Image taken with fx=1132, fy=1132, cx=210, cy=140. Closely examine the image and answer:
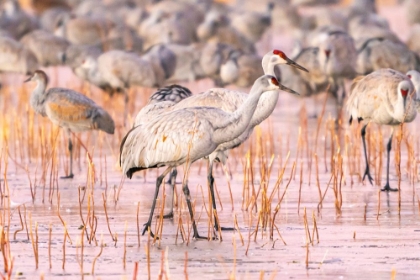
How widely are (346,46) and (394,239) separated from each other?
10424mm

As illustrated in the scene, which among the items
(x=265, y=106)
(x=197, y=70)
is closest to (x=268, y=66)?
(x=265, y=106)

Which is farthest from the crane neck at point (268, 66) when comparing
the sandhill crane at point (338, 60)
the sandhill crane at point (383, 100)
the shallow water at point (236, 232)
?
the sandhill crane at point (338, 60)

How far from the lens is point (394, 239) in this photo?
287 inches

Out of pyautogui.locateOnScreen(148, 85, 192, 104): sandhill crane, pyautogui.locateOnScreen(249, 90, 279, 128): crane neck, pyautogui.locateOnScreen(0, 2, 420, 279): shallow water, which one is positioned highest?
pyautogui.locateOnScreen(148, 85, 192, 104): sandhill crane

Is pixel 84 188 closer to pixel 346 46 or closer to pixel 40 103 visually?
pixel 40 103

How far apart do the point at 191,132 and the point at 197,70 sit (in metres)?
12.5

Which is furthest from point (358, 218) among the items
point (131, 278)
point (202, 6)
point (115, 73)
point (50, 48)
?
point (202, 6)

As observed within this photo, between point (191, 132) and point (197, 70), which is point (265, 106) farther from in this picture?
point (197, 70)

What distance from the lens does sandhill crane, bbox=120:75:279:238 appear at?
736cm

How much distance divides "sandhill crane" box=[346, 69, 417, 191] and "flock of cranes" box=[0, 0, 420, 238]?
0.01 meters

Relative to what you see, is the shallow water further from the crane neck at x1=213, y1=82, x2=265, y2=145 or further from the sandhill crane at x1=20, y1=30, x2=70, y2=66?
the sandhill crane at x1=20, y1=30, x2=70, y2=66

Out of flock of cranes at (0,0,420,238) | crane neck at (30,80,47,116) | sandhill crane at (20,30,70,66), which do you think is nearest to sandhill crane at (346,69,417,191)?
flock of cranes at (0,0,420,238)

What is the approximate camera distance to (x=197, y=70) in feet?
65.0

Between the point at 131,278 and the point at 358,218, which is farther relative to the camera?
the point at 358,218
